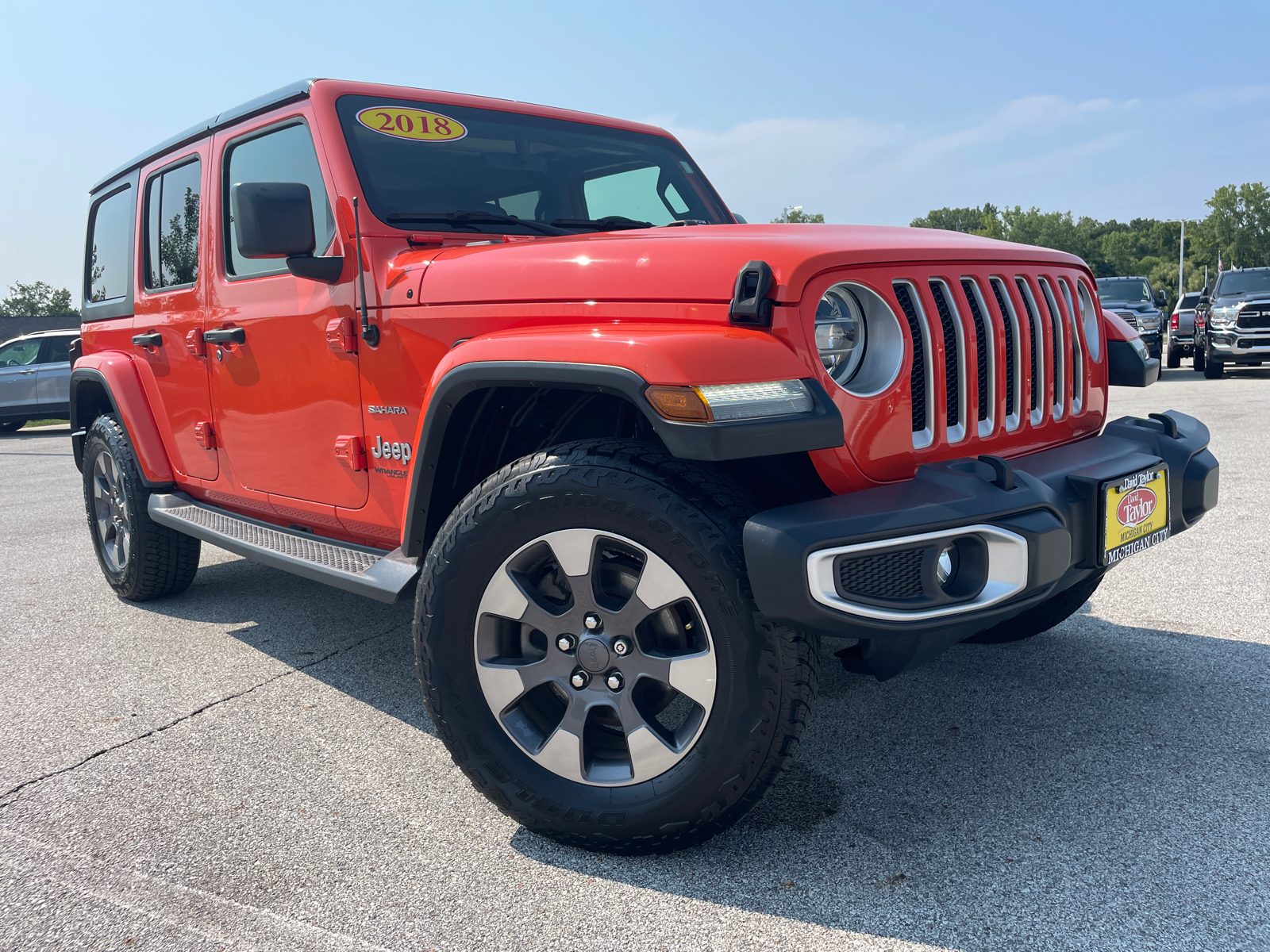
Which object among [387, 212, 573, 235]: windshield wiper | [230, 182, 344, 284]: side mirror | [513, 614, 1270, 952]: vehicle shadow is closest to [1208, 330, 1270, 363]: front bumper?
[513, 614, 1270, 952]: vehicle shadow

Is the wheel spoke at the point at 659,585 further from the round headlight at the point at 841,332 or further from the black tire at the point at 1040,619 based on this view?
the black tire at the point at 1040,619

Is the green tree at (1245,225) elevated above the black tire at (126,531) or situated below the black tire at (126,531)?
above

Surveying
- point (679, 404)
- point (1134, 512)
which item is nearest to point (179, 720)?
point (679, 404)

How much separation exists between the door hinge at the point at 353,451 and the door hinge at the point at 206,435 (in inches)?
42.2

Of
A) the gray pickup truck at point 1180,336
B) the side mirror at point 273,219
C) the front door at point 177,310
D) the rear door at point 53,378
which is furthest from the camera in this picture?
the gray pickup truck at point 1180,336

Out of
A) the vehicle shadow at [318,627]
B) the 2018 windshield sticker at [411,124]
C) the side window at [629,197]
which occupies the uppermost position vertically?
the 2018 windshield sticker at [411,124]

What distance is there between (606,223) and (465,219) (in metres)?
0.57

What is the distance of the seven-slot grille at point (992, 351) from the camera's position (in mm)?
2275

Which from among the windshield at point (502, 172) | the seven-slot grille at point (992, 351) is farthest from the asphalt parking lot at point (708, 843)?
the windshield at point (502, 172)

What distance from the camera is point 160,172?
423 cm

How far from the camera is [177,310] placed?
3.94 meters

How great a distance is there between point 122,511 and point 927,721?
3.78 metres

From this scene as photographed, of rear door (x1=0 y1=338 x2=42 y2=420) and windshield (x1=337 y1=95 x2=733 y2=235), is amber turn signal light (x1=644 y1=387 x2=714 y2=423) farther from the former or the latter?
rear door (x1=0 y1=338 x2=42 y2=420)

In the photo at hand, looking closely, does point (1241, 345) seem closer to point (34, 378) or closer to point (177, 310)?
point (177, 310)
